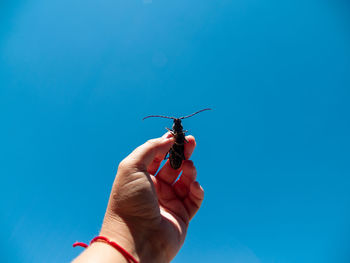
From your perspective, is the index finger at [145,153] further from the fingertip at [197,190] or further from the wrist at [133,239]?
the fingertip at [197,190]

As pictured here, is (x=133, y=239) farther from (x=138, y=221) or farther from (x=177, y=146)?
(x=177, y=146)

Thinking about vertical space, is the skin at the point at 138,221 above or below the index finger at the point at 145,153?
below

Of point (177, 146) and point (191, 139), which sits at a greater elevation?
point (191, 139)

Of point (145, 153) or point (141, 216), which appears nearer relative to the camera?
point (141, 216)

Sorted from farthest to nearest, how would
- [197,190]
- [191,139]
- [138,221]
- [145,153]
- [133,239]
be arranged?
[191,139]
[197,190]
[145,153]
[138,221]
[133,239]

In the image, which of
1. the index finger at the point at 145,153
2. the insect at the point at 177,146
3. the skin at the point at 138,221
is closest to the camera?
the skin at the point at 138,221

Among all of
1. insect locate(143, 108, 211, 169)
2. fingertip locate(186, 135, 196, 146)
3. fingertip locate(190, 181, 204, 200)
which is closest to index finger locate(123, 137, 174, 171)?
insect locate(143, 108, 211, 169)

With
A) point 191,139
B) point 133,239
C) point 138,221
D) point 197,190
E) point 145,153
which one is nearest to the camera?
point 133,239

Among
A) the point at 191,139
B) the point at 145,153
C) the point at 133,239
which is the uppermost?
the point at 191,139

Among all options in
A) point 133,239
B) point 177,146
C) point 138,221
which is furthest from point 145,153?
point 177,146

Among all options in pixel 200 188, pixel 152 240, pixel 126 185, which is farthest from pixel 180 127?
pixel 152 240

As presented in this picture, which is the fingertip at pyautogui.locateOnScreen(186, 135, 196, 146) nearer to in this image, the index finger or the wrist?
the index finger

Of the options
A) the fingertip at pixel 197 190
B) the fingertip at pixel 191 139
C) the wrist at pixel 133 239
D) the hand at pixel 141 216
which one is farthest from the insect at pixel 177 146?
the wrist at pixel 133 239
